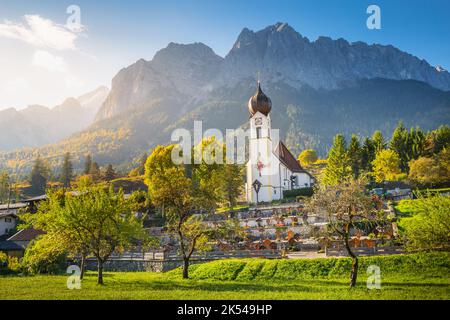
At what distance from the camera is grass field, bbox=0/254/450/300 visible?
58.7ft

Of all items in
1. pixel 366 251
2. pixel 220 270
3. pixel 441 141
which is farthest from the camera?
pixel 441 141

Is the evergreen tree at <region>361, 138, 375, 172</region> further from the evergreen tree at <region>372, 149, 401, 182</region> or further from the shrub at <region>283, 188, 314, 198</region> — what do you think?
the shrub at <region>283, 188, 314, 198</region>

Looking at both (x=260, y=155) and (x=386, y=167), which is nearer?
(x=386, y=167)

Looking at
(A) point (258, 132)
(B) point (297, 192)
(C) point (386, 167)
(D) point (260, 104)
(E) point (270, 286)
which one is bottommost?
(E) point (270, 286)

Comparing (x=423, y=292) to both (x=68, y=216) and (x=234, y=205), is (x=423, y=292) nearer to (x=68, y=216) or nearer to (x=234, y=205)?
(x=68, y=216)

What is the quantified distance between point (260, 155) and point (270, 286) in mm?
46053

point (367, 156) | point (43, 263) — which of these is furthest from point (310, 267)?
point (367, 156)

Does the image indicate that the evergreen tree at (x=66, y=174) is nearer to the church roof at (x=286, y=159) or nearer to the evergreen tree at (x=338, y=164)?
the church roof at (x=286, y=159)

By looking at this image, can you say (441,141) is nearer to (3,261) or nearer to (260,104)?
(260,104)

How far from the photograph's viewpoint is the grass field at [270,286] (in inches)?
705

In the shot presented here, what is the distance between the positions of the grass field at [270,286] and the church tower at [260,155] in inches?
1429

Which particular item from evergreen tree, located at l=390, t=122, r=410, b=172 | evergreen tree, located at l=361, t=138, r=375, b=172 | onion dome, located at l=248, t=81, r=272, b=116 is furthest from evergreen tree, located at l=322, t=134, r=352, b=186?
onion dome, located at l=248, t=81, r=272, b=116

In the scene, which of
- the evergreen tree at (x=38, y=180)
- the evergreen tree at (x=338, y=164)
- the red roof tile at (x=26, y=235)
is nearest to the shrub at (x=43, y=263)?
the red roof tile at (x=26, y=235)

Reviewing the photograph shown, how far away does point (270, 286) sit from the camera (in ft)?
70.9
